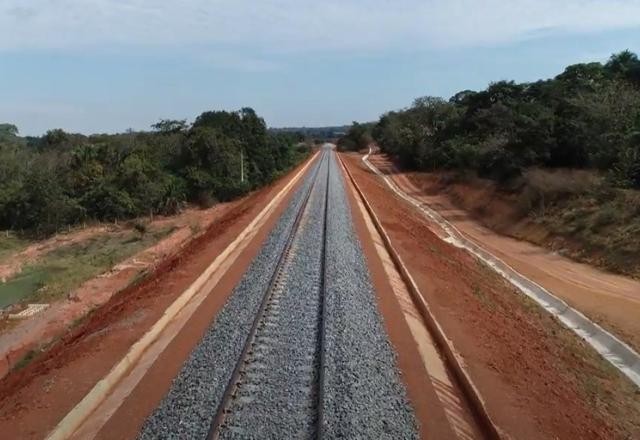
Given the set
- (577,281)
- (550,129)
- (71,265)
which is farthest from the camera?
(550,129)

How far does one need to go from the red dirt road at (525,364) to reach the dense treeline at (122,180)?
3114 cm

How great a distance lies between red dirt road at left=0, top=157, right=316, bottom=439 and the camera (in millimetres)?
7645

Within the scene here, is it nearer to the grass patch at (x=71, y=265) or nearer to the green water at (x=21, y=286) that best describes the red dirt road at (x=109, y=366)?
the grass patch at (x=71, y=265)

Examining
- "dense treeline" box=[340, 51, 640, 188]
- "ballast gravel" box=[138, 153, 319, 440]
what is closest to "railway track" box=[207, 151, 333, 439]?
"ballast gravel" box=[138, 153, 319, 440]

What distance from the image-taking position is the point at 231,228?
23250 millimetres

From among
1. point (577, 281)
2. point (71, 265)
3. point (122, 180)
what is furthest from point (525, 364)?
point (122, 180)

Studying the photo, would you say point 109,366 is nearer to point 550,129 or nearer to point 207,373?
point 207,373

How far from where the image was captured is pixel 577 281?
21.8 meters

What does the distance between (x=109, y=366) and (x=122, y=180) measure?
125 ft

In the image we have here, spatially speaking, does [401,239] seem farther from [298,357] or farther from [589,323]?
[298,357]

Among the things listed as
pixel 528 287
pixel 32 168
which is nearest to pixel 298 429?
pixel 528 287

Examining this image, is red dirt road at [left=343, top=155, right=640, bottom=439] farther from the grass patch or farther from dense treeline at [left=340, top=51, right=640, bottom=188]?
dense treeline at [left=340, top=51, right=640, bottom=188]

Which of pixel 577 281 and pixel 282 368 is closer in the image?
pixel 282 368

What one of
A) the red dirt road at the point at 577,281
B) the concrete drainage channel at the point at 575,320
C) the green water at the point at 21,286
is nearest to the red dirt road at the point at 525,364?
the concrete drainage channel at the point at 575,320
